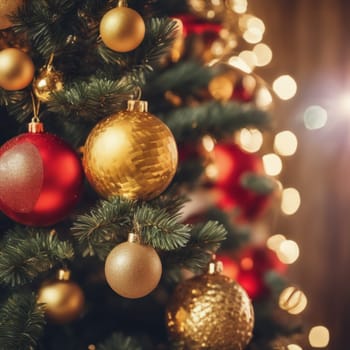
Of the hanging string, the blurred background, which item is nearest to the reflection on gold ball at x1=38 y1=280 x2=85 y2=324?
the hanging string

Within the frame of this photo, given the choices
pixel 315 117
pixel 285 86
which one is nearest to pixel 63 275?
pixel 285 86

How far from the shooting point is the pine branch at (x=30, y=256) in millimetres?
596

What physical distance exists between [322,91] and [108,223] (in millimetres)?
1185

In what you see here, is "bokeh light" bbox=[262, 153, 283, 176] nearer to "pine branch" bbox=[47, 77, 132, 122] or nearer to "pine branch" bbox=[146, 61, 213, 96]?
"pine branch" bbox=[146, 61, 213, 96]

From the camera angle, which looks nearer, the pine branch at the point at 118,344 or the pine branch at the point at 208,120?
the pine branch at the point at 118,344

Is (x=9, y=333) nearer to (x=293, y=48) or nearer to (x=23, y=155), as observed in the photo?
(x=23, y=155)

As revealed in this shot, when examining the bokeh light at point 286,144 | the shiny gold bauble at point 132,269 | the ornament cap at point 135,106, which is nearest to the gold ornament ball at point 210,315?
the shiny gold bauble at point 132,269

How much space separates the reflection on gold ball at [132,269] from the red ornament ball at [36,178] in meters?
0.09

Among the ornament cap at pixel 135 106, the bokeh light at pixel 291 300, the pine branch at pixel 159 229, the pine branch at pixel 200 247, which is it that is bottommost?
the bokeh light at pixel 291 300

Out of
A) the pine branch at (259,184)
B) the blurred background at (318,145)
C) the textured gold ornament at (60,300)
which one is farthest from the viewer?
the blurred background at (318,145)

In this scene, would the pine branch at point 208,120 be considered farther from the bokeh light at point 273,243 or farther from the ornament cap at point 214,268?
the bokeh light at point 273,243

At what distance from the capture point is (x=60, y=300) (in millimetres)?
662

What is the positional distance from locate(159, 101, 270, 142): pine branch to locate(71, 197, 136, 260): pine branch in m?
0.25

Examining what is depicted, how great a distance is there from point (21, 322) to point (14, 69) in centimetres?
28
